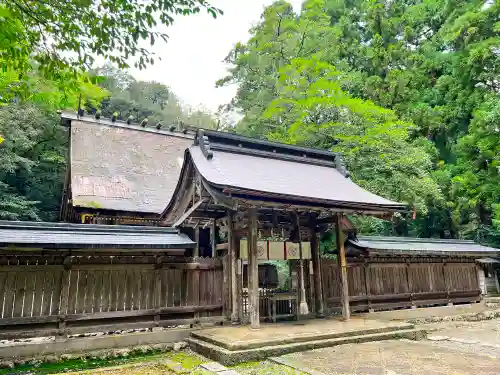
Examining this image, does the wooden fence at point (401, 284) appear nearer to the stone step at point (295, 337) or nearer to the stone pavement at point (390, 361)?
the stone step at point (295, 337)

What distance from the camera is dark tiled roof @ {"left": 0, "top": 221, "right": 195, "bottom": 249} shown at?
715 cm

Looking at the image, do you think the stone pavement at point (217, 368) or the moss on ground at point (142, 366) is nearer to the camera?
the stone pavement at point (217, 368)

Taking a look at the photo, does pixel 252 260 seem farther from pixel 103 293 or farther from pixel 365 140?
pixel 365 140

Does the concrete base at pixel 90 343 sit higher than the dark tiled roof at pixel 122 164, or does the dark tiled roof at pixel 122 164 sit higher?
the dark tiled roof at pixel 122 164

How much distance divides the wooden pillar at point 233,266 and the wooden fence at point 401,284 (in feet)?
10.4

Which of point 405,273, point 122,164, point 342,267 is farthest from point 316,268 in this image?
point 122,164

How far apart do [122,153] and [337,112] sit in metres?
10.7

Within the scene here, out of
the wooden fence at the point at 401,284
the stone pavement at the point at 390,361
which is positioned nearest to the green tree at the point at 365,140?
the wooden fence at the point at 401,284

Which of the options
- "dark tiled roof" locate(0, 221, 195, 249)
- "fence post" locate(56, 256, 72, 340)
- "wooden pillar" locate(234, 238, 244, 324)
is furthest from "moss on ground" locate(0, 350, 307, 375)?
"dark tiled roof" locate(0, 221, 195, 249)

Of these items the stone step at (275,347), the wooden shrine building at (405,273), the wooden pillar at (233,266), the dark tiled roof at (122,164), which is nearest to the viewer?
the stone step at (275,347)

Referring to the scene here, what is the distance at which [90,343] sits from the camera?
7.57 m

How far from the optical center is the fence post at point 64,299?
24.5 ft

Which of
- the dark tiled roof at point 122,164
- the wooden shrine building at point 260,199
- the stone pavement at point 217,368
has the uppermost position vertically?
the dark tiled roof at point 122,164

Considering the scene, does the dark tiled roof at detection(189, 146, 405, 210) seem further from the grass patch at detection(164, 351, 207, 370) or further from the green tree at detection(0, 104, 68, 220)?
the green tree at detection(0, 104, 68, 220)
